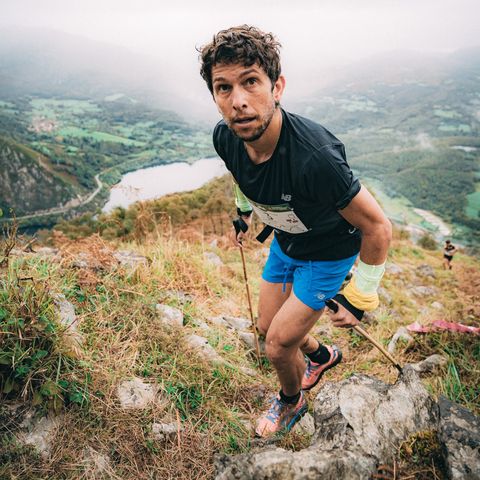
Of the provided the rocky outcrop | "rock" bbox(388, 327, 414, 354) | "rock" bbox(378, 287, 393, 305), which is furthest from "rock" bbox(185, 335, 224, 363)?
"rock" bbox(378, 287, 393, 305)

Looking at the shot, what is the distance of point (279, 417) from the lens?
2.56 metres

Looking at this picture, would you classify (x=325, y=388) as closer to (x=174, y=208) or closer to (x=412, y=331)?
(x=412, y=331)

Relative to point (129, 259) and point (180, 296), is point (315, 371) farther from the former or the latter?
point (129, 259)

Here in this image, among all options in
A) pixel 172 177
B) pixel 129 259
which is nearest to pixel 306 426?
pixel 129 259

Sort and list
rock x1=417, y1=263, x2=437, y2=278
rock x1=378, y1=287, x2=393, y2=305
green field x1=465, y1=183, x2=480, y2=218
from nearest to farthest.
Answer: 1. rock x1=378, y1=287, x2=393, y2=305
2. rock x1=417, y1=263, x2=437, y2=278
3. green field x1=465, y1=183, x2=480, y2=218

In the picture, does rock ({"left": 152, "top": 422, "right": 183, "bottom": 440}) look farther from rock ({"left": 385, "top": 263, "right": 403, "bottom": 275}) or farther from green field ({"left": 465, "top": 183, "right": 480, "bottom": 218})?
green field ({"left": 465, "top": 183, "right": 480, "bottom": 218})

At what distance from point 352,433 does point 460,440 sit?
534mm

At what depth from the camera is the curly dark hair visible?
200 centimetres

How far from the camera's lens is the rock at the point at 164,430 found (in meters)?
2.25

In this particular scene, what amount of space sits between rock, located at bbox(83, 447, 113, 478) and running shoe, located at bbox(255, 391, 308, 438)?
43.0 inches

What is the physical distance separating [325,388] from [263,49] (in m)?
2.23

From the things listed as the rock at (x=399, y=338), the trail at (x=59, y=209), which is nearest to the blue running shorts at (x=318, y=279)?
the rock at (x=399, y=338)

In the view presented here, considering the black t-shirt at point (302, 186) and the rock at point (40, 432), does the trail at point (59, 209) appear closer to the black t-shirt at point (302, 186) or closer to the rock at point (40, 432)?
the rock at point (40, 432)

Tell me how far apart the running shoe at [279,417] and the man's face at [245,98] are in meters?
2.11
